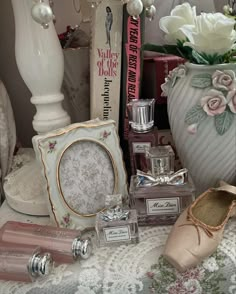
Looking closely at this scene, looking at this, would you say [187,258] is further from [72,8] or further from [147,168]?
[72,8]

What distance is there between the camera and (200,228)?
47 cm

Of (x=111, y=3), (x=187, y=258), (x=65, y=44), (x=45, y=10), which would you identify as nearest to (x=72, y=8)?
(x=65, y=44)

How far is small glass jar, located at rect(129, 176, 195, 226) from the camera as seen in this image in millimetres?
538

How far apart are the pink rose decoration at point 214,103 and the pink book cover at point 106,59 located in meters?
0.17

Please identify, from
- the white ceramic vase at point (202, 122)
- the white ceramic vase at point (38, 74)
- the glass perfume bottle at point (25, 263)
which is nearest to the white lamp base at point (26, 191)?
the white ceramic vase at point (38, 74)

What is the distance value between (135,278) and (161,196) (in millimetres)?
121

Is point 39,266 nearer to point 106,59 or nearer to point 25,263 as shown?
point 25,263

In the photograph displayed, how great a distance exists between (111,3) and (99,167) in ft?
0.80

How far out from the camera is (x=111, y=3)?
23.5 inches

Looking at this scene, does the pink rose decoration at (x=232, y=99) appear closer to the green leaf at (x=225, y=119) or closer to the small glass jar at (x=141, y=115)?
the green leaf at (x=225, y=119)

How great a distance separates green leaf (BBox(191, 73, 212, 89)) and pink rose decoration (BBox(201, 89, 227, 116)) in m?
0.02

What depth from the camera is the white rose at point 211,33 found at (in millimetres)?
484

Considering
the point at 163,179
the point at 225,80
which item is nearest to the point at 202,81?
the point at 225,80

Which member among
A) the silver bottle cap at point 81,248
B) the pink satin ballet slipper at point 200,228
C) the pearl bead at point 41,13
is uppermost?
the pearl bead at point 41,13
